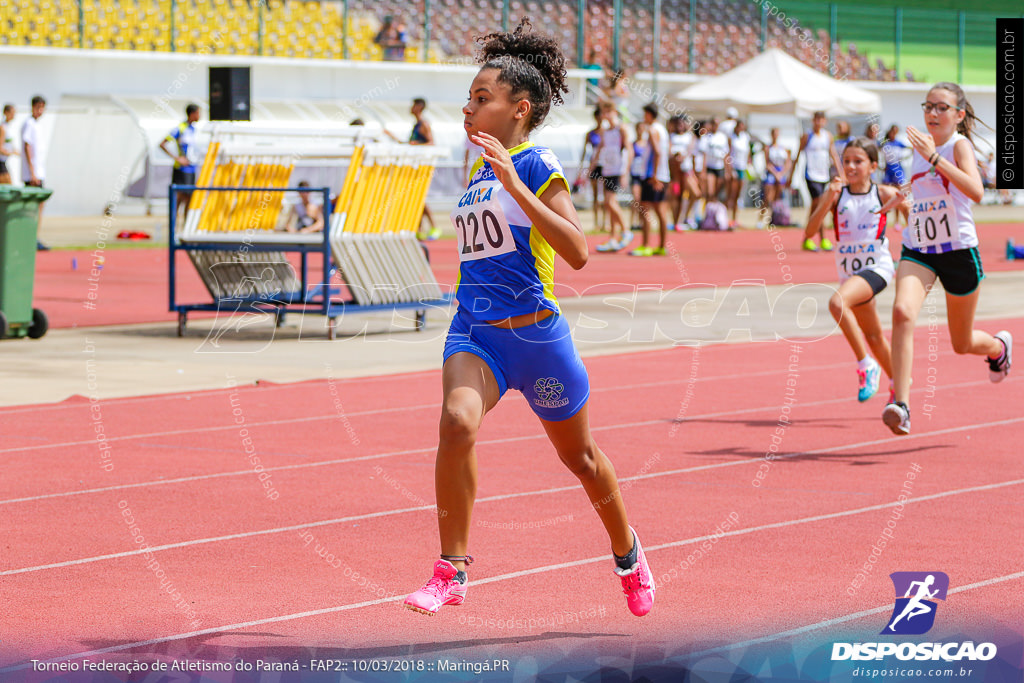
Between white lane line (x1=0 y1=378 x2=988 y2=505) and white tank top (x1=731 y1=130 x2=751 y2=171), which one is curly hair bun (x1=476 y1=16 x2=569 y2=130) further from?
white tank top (x1=731 y1=130 x2=751 y2=171)

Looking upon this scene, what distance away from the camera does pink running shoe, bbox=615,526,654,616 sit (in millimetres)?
4586

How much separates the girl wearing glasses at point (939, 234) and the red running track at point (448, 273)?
25.8 ft

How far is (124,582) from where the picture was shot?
5109mm

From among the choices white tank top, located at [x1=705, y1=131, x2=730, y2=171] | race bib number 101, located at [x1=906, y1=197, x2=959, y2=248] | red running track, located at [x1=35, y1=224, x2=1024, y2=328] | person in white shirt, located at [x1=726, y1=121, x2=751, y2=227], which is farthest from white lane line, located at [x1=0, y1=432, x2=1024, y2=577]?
person in white shirt, located at [x1=726, y1=121, x2=751, y2=227]

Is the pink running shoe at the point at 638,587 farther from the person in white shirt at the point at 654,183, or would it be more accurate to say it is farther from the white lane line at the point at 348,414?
the person in white shirt at the point at 654,183

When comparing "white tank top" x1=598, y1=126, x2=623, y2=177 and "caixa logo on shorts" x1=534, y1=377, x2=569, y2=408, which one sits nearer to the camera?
"caixa logo on shorts" x1=534, y1=377, x2=569, y2=408

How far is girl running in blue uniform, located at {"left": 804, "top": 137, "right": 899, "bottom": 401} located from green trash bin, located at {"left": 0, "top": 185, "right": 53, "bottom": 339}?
255 inches

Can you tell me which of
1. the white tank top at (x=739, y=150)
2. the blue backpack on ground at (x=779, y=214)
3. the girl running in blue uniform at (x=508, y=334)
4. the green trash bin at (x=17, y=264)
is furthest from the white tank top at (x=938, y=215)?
the blue backpack on ground at (x=779, y=214)

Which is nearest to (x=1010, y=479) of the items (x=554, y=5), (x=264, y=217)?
(x=264, y=217)

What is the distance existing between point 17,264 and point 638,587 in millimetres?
8468

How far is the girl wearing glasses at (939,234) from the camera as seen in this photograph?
7691mm

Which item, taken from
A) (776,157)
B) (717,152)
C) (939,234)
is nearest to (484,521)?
(939,234)

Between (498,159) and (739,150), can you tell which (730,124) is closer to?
(739,150)

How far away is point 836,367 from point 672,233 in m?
16.5
